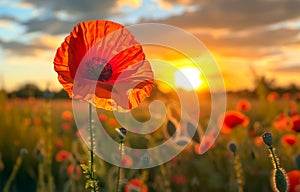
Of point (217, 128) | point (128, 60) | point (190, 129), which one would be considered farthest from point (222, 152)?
point (128, 60)

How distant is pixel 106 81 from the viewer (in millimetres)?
1324

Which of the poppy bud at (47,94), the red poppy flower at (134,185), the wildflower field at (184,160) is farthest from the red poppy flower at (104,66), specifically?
the wildflower field at (184,160)

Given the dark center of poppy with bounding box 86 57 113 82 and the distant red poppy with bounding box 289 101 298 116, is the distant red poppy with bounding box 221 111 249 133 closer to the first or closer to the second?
the distant red poppy with bounding box 289 101 298 116

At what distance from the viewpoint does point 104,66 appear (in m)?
1.36

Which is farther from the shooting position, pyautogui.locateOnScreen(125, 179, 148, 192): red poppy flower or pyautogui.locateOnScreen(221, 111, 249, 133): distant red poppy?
pyautogui.locateOnScreen(221, 111, 249, 133): distant red poppy

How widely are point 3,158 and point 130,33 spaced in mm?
2692

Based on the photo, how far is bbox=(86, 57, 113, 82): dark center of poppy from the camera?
4.36 feet

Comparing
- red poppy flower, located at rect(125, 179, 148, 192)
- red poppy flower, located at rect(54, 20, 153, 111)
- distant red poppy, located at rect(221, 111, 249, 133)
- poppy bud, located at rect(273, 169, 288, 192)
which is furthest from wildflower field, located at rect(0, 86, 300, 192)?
poppy bud, located at rect(273, 169, 288, 192)

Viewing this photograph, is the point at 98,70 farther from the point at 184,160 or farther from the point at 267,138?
the point at 184,160

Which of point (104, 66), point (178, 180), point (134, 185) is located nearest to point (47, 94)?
point (134, 185)

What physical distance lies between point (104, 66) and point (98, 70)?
28 millimetres

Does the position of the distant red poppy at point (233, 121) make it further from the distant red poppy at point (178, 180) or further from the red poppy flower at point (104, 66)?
the red poppy flower at point (104, 66)

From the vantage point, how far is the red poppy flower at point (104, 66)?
1209mm

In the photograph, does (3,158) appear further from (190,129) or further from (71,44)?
(71,44)
